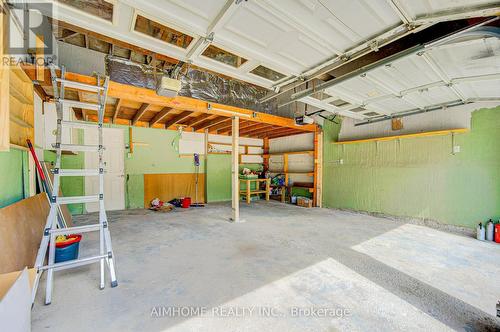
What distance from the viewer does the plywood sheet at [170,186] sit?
6273mm

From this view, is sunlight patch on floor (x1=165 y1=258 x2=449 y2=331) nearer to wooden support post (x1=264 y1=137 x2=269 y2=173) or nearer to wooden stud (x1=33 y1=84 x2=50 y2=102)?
wooden stud (x1=33 y1=84 x2=50 y2=102)

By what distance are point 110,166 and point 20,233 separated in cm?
389

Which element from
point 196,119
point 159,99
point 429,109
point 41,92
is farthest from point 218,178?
point 429,109

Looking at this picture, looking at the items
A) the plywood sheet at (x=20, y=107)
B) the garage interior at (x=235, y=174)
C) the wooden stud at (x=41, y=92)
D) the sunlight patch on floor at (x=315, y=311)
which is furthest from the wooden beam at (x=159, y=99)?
the sunlight patch on floor at (x=315, y=311)

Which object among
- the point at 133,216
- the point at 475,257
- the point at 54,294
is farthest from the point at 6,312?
the point at 475,257

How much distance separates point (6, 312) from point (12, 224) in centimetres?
139

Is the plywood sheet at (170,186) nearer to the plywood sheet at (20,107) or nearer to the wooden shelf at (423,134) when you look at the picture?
the plywood sheet at (20,107)

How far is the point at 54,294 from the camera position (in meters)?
1.94

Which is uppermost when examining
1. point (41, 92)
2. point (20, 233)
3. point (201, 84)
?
point (201, 84)

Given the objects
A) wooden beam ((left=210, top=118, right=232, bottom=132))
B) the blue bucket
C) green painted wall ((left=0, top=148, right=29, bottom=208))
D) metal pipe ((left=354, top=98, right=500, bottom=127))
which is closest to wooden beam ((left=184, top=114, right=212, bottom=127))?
wooden beam ((left=210, top=118, right=232, bottom=132))

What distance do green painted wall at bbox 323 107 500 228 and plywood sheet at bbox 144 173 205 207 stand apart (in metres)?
4.36

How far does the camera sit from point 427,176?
4.50 meters

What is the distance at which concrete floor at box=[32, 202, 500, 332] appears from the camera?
5.40 feet

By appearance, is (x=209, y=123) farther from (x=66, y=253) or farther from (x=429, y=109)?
(x=429, y=109)
